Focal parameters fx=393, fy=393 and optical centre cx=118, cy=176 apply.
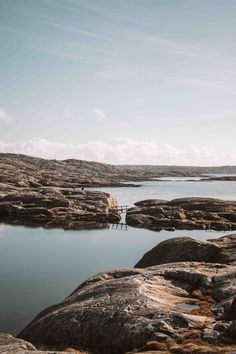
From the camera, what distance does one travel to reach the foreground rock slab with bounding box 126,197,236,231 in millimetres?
71062

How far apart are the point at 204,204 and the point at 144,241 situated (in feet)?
94.7

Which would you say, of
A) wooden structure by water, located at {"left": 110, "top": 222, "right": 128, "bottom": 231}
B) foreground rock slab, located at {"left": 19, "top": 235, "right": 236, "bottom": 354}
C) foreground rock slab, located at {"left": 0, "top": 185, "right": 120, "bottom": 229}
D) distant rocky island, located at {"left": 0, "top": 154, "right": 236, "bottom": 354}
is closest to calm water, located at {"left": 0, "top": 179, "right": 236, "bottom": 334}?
wooden structure by water, located at {"left": 110, "top": 222, "right": 128, "bottom": 231}

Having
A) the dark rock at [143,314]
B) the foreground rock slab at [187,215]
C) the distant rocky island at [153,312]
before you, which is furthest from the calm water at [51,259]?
the dark rock at [143,314]

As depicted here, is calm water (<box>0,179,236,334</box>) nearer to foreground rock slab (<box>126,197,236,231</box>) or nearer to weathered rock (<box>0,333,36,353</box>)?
foreground rock slab (<box>126,197,236,231</box>)

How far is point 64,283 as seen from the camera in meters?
36.4

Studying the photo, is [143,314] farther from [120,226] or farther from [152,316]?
[120,226]

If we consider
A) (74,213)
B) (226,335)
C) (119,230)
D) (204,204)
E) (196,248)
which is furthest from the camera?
(204,204)

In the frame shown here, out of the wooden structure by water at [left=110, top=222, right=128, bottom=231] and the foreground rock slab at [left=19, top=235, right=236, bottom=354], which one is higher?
the foreground rock slab at [left=19, top=235, right=236, bottom=354]

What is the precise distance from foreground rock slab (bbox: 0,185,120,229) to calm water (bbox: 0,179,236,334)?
6.83 meters

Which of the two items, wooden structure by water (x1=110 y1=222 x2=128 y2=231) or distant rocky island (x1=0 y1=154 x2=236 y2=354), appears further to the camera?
wooden structure by water (x1=110 y1=222 x2=128 y2=231)

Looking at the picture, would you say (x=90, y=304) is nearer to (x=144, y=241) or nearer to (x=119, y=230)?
(x=144, y=241)

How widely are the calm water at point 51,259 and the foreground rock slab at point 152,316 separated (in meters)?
9.93

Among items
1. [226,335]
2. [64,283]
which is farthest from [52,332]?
[64,283]

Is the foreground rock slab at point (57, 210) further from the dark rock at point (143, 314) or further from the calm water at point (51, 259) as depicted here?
the dark rock at point (143, 314)
